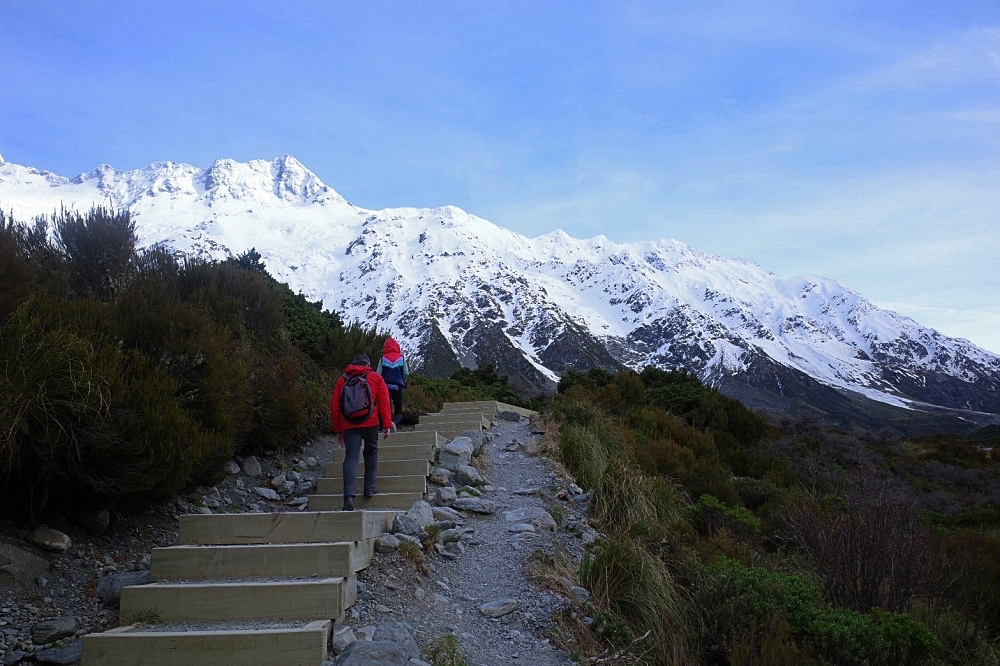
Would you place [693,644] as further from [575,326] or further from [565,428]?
[575,326]

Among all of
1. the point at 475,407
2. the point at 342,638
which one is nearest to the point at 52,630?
the point at 342,638

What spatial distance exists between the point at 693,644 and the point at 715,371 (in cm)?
16464

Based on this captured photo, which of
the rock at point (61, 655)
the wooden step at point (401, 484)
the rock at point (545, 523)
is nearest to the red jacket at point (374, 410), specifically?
the wooden step at point (401, 484)

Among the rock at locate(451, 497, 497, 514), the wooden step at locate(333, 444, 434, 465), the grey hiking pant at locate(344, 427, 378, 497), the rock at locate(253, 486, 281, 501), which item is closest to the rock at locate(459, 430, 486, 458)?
the wooden step at locate(333, 444, 434, 465)

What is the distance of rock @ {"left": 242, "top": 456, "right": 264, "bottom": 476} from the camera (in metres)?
8.33

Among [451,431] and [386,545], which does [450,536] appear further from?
[451,431]

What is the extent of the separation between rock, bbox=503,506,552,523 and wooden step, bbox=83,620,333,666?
3145mm

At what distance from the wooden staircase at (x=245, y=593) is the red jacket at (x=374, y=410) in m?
1.32

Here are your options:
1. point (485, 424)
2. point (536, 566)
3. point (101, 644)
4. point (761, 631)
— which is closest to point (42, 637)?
point (101, 644)

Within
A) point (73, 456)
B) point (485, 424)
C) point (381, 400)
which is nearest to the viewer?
point (73, 456)

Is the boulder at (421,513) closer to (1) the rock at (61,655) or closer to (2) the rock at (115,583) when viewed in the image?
(2) the rock at (115,583)

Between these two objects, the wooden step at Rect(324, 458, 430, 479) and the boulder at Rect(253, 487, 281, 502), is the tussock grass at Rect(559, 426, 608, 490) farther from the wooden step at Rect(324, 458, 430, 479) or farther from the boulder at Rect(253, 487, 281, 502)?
the boulder at Rect(253, 487, 281, 502)

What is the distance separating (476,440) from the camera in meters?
9.83

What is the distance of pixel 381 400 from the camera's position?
24.8ft
